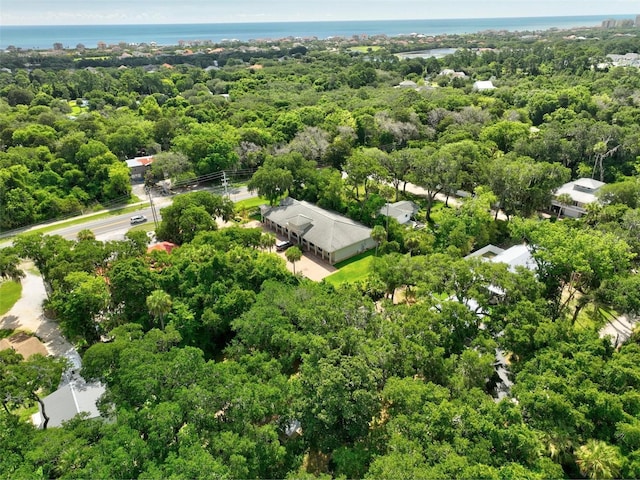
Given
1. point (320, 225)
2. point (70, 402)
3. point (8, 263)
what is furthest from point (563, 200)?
point (8, 263)

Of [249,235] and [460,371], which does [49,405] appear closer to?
[249,235]

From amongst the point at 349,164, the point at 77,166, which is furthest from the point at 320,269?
the point at 77,166

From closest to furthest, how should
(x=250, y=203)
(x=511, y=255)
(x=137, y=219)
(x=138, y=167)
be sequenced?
(x=511, y=255) → (x=137, y=219) → (x=250, y=203) → (x=138, y=167)

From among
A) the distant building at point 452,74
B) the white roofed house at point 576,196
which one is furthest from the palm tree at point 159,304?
the distant building at point 452,74

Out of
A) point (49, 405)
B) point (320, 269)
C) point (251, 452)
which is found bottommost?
point (320, 269)

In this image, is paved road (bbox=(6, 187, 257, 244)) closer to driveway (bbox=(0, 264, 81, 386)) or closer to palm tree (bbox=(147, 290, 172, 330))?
driveway (bbox=(0, 264, 81, 386))

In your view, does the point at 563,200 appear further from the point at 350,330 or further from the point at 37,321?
the point at 37,321

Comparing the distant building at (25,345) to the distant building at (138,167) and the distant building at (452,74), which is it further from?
the distant building at (452,74)
